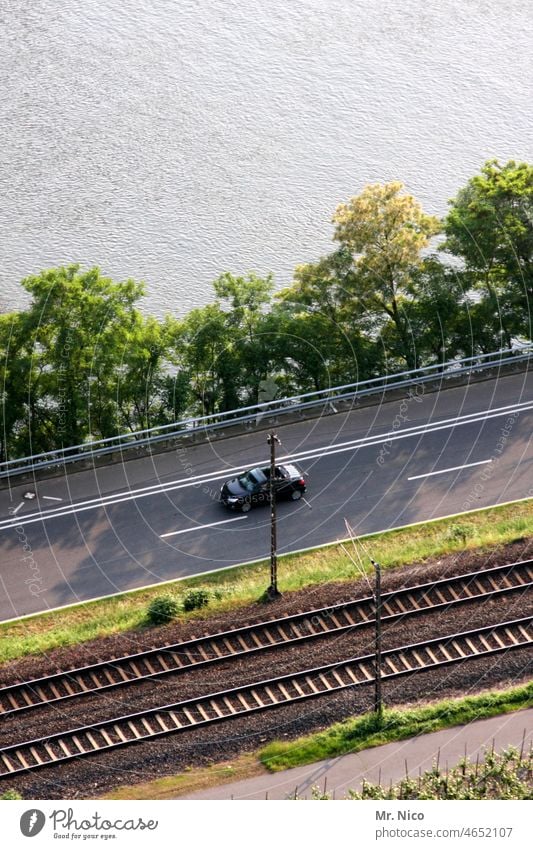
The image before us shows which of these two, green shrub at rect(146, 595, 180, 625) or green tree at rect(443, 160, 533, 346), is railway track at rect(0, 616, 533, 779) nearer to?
green shrub at rect(146, 595, 180, 625)

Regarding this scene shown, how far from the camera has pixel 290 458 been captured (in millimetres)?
62625

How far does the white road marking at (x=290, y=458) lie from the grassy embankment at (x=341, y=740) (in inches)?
608

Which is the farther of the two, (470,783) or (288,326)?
(288,326)

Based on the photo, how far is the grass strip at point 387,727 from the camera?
48.3 meters

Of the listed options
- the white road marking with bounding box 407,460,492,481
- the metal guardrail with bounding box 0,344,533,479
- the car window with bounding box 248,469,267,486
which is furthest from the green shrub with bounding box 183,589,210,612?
the white road marking with bounding box 407,460,492,481

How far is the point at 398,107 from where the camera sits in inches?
4136

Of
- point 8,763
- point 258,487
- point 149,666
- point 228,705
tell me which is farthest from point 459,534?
point 8,763

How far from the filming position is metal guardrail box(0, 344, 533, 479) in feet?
205

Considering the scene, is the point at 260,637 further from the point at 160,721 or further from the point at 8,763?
the point at 8,763

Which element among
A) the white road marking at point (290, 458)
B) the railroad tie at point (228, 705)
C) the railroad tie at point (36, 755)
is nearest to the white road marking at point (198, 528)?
the white road marking at point (290, 458)

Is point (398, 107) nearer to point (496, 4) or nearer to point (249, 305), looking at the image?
point (496, 4)

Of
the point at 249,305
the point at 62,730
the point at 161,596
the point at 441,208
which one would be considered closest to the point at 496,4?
the point at 441,208

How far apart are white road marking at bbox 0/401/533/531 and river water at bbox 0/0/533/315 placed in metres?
22.2

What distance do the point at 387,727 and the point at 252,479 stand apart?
568 inches
